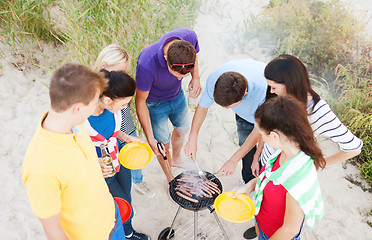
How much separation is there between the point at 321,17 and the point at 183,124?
3.86m

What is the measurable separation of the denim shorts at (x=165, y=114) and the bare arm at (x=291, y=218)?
1753mm

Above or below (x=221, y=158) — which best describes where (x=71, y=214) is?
above

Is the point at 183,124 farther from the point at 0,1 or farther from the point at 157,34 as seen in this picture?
the point at 0,1

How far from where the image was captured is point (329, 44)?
5.11 m

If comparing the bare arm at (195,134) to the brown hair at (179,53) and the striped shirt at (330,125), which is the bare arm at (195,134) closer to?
the brown hair at (179,53)

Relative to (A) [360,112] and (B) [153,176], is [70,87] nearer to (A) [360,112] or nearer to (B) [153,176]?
(B) [153,176]

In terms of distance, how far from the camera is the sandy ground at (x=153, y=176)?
121 inches

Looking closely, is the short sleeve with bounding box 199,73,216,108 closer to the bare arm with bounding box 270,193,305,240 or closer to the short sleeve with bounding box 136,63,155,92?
the short sleeve with bounding box 136,63,155,92

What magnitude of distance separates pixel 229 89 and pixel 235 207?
0.94m

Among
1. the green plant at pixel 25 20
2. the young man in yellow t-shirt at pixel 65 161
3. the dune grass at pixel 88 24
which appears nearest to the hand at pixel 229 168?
the young man in yellow t-shirt at pixel 65 161

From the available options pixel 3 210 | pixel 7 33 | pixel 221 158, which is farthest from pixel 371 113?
pixel 7 33

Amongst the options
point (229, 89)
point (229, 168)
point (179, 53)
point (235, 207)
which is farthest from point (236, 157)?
point (179, 53)

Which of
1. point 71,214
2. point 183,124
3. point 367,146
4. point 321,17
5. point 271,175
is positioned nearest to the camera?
point 71,214

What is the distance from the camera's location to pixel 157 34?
4137 millimetres
